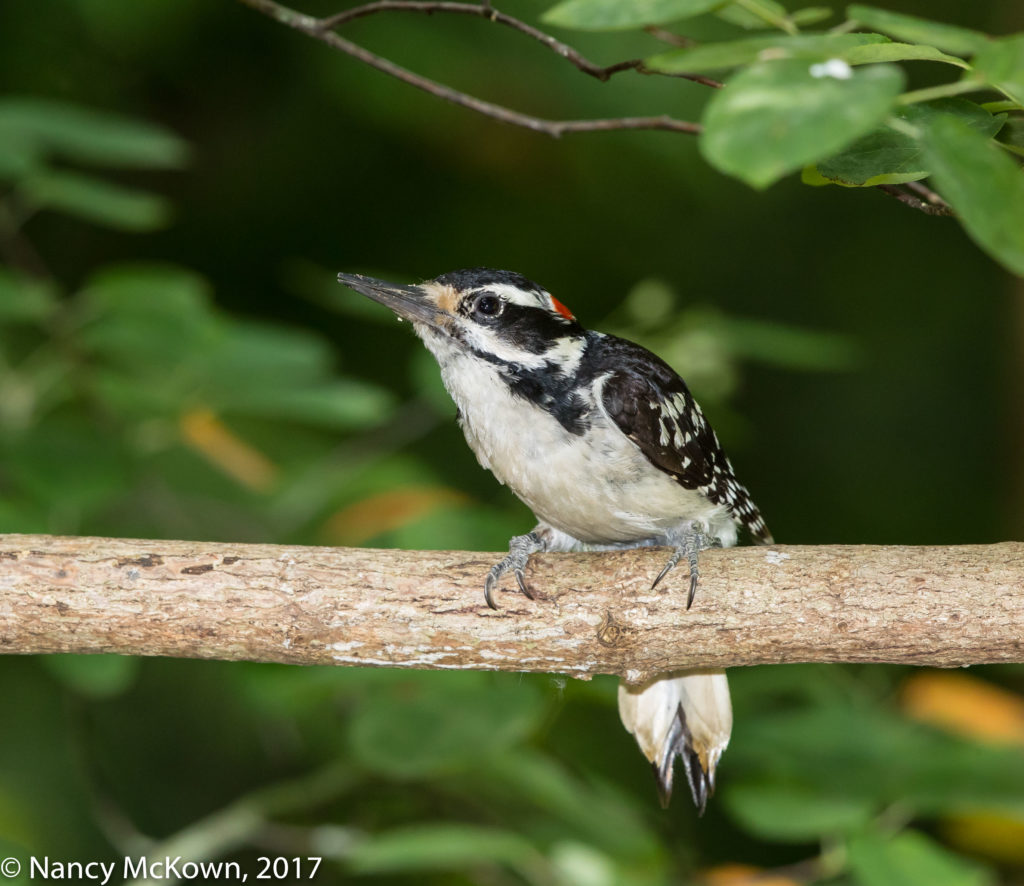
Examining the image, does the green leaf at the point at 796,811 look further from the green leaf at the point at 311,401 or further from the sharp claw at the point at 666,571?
the green leaf at the point at 311,401

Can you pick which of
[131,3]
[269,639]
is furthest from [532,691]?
[131,3]

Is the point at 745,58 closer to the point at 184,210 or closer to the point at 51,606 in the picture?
the point at 51,606

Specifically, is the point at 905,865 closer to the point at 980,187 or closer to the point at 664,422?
the point at 664,422

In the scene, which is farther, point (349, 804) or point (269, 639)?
point (349, 804)

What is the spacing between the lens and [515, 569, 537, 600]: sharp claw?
2684 millimetres

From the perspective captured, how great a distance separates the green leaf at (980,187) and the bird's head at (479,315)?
1847 millimetres

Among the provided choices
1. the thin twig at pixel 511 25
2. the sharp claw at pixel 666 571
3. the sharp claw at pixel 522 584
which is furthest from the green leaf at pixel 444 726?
the thin twig at pixel 511 25

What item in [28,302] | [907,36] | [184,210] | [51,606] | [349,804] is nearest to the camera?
[907,36]

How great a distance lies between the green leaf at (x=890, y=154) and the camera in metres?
1.69

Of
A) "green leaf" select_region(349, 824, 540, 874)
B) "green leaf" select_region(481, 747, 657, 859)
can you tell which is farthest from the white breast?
"green leaf" select_region(349, 824, 540, 874)

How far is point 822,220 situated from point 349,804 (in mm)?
5464

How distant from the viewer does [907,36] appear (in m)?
1.20

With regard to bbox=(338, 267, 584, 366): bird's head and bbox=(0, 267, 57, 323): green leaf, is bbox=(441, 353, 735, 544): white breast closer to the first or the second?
bbox=(338, 267, 584, 366): bird's head

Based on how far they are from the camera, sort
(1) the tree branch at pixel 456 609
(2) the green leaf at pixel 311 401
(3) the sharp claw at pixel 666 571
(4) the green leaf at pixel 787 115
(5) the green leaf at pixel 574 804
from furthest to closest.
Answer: (2) the green leaf at pixel 311 401 < (5) the green leaf at pixel 574 804 < (3) the sharp claw at pixel 666 571 < (1) the tree branch at pixel 456 609 < (4) the green leaf at pixel 787 115
